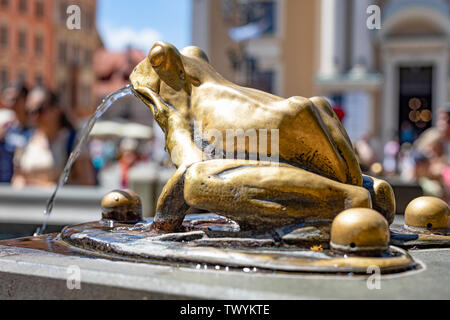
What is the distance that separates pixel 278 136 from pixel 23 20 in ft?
140

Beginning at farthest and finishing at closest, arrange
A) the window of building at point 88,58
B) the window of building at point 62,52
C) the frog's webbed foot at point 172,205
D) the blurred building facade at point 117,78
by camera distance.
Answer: the blurred building facade at point 117,78 < the window of building at point 88,58 < the window of building at point 62,52 < the frog's webbed foot at point 172,205

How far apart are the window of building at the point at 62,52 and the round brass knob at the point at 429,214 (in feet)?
143

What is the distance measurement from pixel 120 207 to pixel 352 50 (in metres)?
13.7

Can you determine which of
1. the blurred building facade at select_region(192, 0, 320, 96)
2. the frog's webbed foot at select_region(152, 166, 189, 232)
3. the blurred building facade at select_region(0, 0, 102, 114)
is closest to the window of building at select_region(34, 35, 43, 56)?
the blurred building facade at select_region(0, 0, 102, 114)

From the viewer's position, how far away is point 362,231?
1.73 m

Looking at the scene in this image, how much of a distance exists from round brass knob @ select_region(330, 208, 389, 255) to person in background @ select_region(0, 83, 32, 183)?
400 cm

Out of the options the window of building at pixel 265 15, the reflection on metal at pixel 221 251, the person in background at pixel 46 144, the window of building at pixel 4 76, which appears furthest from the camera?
the window of building at pixel 4 76

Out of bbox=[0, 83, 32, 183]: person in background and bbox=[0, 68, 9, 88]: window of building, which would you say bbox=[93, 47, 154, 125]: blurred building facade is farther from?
bbox=[0, 83, 32, 183]: person in background

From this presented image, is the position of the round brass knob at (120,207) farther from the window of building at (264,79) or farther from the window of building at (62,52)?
the window of building at (62,52)

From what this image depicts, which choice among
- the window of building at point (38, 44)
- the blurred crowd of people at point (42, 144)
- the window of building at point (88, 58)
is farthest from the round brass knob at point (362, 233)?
the window of building at point (88, 58)

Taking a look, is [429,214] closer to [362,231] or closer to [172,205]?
[362,231]

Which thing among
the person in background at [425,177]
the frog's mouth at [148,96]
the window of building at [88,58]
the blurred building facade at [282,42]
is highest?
the window of building at [88,58]

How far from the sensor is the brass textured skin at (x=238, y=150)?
1.96m

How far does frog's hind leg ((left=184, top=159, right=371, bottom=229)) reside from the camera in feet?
6.41
